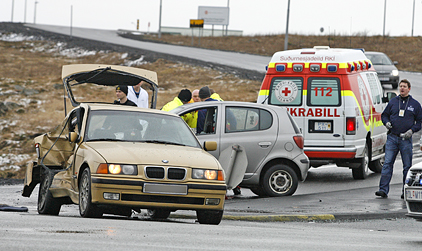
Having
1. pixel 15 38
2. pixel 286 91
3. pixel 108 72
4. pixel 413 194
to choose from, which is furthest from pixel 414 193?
pixel 15 38

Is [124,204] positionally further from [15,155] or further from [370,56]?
[370,56]

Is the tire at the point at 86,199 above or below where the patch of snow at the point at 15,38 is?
below

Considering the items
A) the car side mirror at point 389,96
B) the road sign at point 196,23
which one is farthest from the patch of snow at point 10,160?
the road sign at point 196,23

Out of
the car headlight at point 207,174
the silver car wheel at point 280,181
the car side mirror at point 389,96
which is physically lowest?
the silver car wheel at point 280,181

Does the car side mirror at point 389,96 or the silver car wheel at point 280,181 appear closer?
the silver car wheel at point 280,181

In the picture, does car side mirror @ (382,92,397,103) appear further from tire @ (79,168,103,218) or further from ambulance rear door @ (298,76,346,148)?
tire @ (79,168,103,218)

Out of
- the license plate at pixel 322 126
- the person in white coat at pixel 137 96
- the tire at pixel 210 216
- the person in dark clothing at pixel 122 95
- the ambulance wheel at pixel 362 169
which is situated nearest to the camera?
the tire at pixel 210 216

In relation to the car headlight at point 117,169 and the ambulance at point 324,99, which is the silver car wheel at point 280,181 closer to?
the ambulance at point 324,99

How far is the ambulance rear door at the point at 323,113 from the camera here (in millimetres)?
12898

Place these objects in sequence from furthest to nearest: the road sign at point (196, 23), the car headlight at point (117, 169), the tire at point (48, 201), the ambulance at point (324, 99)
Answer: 1. the road sign at point (196, 23)
2. the ambulance at point (324, 99)
3. the tire at point (48, 201)
4. the car headlight at point (117, 169)

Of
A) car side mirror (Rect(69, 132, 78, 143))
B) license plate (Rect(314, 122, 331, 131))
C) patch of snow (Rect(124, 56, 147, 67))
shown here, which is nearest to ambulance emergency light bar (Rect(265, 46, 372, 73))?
license plate (Rect(314, 122, 331, 131))

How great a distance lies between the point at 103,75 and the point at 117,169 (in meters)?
3.90

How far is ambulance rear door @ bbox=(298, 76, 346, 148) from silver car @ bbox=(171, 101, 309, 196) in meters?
1.89

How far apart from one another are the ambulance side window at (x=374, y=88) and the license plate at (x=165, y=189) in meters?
7.81
